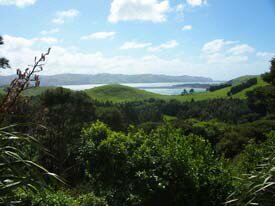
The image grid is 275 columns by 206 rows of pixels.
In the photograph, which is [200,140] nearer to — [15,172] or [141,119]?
[15,172]

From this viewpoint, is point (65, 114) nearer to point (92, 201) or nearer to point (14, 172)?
point (92, 201)

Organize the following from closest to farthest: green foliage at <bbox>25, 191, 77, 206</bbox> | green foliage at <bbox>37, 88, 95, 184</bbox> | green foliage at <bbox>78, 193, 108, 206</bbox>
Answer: green foliage at <bbox>25, 191, 77, 206</bbox> < green foliage at <bbox>78, 193, 108, 206</bbox> < green foliage at <bbox>37, 88, 95, 184</bbox>

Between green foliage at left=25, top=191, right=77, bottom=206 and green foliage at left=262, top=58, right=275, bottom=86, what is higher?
green foliage at left=262, top=58, right=275, bottom=86

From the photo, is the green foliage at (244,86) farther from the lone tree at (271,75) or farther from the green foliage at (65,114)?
the lone tree at (271,75)

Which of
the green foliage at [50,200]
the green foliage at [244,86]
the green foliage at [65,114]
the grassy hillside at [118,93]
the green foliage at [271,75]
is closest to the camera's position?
the green foliage at [50,200]

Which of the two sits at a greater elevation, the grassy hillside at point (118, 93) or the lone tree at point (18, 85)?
the lone tree at point (18, 85)

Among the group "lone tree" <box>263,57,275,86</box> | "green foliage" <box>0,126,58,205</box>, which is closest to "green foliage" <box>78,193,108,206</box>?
"green foliage" <box>0,126,58,205</box>

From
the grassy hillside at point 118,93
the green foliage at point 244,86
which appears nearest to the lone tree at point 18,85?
the green foliage at point 244,86

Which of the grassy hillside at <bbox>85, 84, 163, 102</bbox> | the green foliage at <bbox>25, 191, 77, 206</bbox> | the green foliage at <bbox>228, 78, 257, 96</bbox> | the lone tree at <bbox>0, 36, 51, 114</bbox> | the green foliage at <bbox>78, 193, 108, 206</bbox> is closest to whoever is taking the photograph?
the lone tree at <bbox>0, 36, 51, 114</bbox>

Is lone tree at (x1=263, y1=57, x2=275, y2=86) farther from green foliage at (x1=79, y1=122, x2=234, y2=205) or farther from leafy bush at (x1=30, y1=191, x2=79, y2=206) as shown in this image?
leafy bush at (x1=30, y1=191, x2=79, y2=206)

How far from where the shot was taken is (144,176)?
8609mm

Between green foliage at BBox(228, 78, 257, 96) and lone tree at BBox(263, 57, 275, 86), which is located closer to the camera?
lone tree at BBox(263, 57, 275, 86)

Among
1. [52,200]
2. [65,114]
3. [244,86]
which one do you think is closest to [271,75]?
[65,114]

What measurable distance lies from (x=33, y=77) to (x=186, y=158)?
22.6 feet
